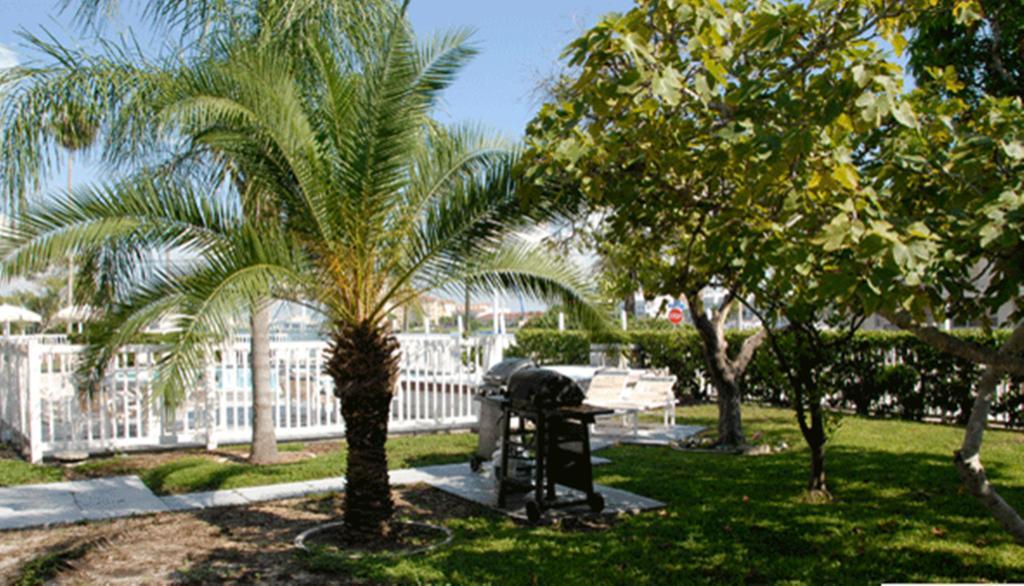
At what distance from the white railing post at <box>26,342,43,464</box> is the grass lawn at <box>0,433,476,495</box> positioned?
0.19 m

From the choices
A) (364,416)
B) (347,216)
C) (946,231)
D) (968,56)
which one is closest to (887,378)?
(968,56)

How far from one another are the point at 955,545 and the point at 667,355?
1229 centimetres

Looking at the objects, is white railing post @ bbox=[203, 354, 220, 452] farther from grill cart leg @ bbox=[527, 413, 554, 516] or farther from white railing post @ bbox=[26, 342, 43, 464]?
grill cart leg @ bbox=[527, 413, 554, 516]

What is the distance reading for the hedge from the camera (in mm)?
13523

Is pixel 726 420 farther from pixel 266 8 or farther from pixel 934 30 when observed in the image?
pixel 266 8

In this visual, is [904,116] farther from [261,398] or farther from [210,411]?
[210,411]

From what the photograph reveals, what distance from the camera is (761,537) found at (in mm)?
6605

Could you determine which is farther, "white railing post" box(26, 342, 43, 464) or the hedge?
the hedge

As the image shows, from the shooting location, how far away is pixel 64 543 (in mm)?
6816

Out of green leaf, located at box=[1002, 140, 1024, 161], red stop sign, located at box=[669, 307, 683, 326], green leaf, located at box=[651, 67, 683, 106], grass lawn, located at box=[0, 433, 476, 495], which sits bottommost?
grass lawn, located at box=[0, 433, 476, 495]

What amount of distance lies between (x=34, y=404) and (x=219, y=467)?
2681mm

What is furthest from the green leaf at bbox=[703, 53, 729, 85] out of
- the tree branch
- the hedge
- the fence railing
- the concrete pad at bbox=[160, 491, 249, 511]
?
the fence railing

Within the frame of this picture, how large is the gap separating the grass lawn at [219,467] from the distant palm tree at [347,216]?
8.75 feet

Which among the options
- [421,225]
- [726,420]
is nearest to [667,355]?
[726,420]
